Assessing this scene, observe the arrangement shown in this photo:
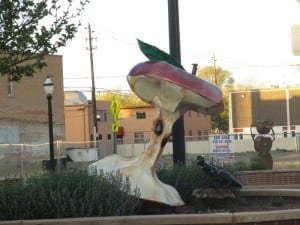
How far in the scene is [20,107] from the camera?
5041 centimetres

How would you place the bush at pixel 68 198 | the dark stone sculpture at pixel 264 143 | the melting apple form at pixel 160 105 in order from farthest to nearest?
1. the dark stone sculpture at pixel 264 143
2. the melting apple form at pixel 160 105
3. the bush at pixel 68 198

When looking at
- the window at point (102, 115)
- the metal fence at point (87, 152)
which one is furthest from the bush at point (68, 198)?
the window at point (102, 115)

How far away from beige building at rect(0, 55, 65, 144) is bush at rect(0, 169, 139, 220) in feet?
129

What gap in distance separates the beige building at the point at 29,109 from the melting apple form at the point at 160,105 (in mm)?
38658

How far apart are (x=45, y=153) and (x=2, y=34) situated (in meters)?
41.4

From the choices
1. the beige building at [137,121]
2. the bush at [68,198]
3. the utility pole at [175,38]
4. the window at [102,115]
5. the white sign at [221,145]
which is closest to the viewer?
the bush at [68,198]

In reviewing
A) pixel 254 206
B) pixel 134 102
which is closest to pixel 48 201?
pixel 254 206

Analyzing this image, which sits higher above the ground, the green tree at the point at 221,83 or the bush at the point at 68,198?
the green tree at the point at 221,83

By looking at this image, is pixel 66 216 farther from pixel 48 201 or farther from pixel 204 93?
pixel 204 93

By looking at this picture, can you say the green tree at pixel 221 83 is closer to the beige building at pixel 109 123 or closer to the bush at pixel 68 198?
the beige building at pixel 109 123

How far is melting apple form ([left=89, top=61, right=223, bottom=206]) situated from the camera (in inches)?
354

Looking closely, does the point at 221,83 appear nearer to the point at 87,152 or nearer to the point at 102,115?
the point at 102,115

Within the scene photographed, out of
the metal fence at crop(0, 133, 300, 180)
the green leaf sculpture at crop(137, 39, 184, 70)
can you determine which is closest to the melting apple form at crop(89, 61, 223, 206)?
the green leaf sculpture at crop(137, 39, 184, 70)

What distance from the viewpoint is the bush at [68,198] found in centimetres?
810
